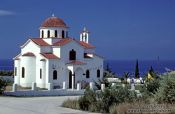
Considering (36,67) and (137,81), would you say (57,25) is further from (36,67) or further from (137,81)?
(137,81)

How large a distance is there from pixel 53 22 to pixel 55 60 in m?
5.31

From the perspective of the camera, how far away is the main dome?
2146 inches

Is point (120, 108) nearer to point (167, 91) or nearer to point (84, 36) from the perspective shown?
point (167, 91)

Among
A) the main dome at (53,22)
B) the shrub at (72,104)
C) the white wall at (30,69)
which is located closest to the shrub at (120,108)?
the shrub at (72,104)

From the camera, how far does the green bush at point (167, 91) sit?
24.9 metres

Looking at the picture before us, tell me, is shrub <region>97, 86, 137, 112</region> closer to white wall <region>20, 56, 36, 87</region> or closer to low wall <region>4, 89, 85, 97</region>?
low wall <region>4, 89, 85, 97</region>

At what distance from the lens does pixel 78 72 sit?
52.9 meters

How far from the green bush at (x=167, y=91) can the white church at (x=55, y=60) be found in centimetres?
2625

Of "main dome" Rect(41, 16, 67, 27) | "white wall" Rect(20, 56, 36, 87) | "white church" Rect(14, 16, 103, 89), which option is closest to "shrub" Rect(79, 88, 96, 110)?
"white church" Rect(14, 16, 103, 89)

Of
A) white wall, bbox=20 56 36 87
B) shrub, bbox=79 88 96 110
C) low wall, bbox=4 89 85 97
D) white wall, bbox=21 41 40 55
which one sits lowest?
shrub, bbox=79 88 96 110

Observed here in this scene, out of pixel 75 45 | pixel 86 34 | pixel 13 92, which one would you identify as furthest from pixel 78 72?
pixel 13 92

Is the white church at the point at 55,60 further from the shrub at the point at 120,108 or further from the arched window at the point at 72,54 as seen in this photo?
the shrub at the point at 120,108

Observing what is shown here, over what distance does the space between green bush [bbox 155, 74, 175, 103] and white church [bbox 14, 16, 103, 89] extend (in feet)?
86.1

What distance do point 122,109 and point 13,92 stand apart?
19703 mm
